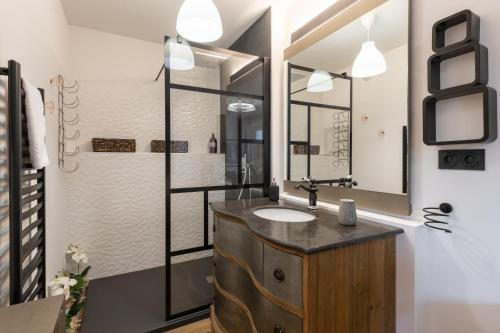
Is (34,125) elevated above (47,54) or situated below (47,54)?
below

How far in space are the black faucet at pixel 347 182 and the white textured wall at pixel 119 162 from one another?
107cm

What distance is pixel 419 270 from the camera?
116 cm

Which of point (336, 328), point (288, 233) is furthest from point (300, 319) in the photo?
point (288, 233)

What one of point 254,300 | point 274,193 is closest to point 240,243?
point 254,300

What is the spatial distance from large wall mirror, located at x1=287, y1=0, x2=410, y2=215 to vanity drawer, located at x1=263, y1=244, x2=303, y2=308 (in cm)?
68

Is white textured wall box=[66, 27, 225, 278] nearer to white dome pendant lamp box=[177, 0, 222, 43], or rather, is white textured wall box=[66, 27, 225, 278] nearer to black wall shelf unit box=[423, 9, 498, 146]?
white dome pendant lamp box=[177, 0, 222, 43]

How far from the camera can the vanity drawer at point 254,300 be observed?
40.6 inches

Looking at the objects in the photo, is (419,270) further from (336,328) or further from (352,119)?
(352,119)

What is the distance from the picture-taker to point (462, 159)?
3.44ft

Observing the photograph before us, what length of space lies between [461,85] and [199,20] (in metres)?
1.39

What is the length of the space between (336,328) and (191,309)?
1.45 metres

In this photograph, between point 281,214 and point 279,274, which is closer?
point 279,274

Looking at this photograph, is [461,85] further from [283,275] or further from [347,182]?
[283,275]

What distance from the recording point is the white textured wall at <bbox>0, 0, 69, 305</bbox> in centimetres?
119
